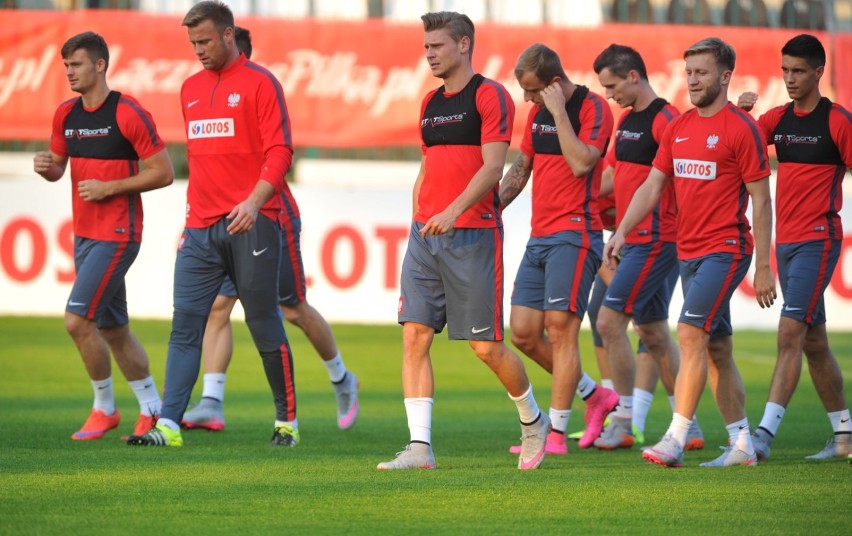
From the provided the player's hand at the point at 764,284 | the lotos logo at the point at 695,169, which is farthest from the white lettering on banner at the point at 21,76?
the player's hand at the point at 764,284

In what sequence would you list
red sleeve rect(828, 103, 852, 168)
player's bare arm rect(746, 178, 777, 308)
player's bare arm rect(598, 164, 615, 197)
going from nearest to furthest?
1. player's bare arm rect(746, 178, 777, 308)
2. red sleeve rect(828, 103, 852, 168)
3. player's bare arm rect(598, 164, 615, 197)

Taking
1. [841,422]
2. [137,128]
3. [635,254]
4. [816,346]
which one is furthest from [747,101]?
[137,128]

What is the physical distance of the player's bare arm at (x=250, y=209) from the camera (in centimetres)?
763

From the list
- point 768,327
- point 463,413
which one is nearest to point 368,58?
point 768,327

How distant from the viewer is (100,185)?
8.63 m

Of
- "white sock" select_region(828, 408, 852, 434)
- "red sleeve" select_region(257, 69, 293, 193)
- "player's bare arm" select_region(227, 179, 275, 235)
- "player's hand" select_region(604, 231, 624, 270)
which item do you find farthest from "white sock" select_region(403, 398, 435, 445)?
"white sock" select_region(828, 408, 852, 434)

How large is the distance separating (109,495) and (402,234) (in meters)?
12.1

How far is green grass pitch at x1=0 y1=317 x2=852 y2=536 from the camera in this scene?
5836mm

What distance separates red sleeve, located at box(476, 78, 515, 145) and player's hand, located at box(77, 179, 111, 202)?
2.59 metres

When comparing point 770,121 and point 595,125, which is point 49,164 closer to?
point 595,125

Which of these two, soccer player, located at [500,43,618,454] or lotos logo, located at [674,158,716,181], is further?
soccer player, located at [500,43,618,454]

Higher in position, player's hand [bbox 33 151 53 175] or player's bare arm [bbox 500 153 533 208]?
player's hand [bbox 33 151 53 175]

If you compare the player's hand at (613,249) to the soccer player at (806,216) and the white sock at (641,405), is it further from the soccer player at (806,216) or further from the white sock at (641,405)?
the white sock at (641,405)

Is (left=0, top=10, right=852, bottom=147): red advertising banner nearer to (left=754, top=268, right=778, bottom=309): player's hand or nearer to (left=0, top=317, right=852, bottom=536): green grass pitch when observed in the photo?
(left=0, top=317, right=852, bottom=536): green grass pitch
